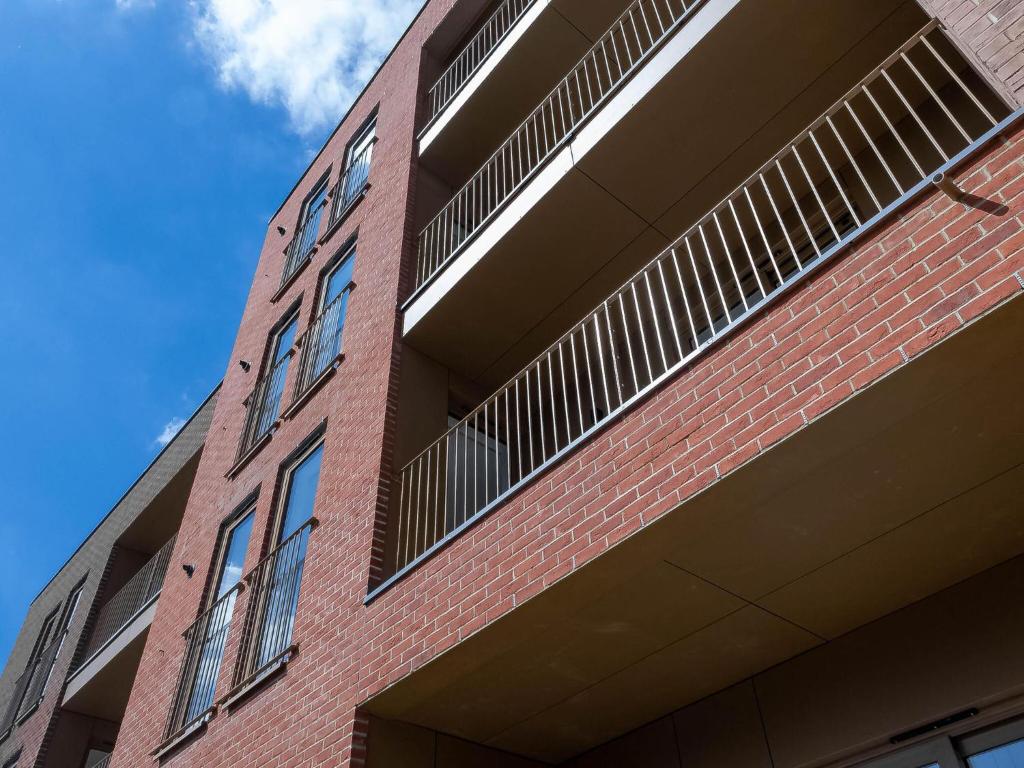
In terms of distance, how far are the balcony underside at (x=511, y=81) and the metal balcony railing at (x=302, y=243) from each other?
3.10m

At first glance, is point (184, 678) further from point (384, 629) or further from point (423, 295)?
point (423, 295)

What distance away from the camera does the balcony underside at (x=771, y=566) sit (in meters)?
4.36

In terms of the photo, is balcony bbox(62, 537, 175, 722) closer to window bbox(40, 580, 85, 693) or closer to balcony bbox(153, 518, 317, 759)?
window bbox(40, 580, 85, 693)

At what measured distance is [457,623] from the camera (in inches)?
234

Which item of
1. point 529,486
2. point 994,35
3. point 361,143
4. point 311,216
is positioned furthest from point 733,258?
point 311,216

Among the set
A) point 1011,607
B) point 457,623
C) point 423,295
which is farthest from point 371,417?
point 1011,607

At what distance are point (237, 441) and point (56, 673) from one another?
7691 millimetres

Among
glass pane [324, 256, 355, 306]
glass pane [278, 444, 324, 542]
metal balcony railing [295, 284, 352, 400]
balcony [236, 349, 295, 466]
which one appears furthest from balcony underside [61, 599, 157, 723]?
glass pane [324, 256, 355, 306]

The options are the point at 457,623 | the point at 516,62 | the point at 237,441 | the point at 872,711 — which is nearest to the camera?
the point at 872,711

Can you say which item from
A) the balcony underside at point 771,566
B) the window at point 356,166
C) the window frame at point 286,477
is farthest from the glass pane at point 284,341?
the balcony underside at point 771,566

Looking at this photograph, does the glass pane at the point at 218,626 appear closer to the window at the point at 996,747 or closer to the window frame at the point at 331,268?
the window frame at the point at 331,268

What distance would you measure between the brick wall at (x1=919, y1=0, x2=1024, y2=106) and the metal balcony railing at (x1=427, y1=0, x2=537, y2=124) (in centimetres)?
835

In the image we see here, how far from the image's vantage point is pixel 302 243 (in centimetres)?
1468

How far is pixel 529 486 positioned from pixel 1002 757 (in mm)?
3254
